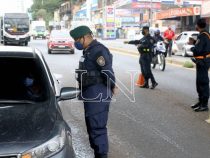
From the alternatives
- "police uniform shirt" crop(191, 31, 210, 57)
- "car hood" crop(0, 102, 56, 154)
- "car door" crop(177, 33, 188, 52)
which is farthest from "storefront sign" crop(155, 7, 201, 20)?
"car hood" crop(0, 102, 56, 154)

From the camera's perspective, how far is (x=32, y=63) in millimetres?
5309

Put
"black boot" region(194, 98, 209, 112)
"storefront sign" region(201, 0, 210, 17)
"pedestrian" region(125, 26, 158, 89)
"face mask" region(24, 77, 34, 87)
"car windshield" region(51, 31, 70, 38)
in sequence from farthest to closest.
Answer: "storefront sign" region(201, 0, 210, 17) → "car windshield" region(51, 31, 70, 38) → "pedestrian" region(125, 26, 158, 89) → "black boot" region(194, 98, 209, 112) → "face mask" region(24, 77, 34, 87)

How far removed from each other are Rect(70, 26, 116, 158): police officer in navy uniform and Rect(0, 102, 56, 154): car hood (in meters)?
0.76

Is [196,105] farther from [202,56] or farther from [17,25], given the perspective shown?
[17,25]

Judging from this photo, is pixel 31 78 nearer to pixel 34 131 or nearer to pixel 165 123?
pixel 34 131

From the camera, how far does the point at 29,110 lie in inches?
176

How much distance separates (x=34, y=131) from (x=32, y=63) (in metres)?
1.56

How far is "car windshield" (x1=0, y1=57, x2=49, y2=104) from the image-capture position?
4.90 meters

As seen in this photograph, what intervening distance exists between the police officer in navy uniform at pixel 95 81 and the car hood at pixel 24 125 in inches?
30.0

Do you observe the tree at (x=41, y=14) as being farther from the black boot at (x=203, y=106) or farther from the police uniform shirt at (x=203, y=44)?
the police uniform shirt at (x=203, y=44)

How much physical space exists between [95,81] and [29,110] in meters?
1.05

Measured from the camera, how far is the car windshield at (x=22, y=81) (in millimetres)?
4898

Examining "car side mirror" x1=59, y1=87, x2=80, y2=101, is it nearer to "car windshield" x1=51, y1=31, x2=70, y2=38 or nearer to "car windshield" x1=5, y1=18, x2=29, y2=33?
"car windshield" x1=51, y1=31, x2=70, y2=38

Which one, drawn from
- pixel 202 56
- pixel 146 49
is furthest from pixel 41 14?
pixel 202 56
